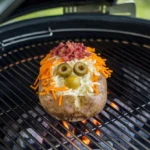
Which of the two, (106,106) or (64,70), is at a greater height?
(64,70)

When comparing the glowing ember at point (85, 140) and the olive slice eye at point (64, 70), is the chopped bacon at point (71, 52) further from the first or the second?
the glowing ember at point (85, 140)

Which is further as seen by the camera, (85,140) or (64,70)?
(85,140)

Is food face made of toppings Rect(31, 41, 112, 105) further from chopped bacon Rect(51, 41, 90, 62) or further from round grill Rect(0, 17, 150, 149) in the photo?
round grill Rect(0, 17, 150, 149)

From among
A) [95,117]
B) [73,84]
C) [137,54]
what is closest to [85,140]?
[95,117]

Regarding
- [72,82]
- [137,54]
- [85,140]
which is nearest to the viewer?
[72,82]

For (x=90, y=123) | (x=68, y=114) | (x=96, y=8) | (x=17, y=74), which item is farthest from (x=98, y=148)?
(x=96, y=8)

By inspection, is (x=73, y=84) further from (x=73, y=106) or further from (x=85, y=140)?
(x=85, y=140)
